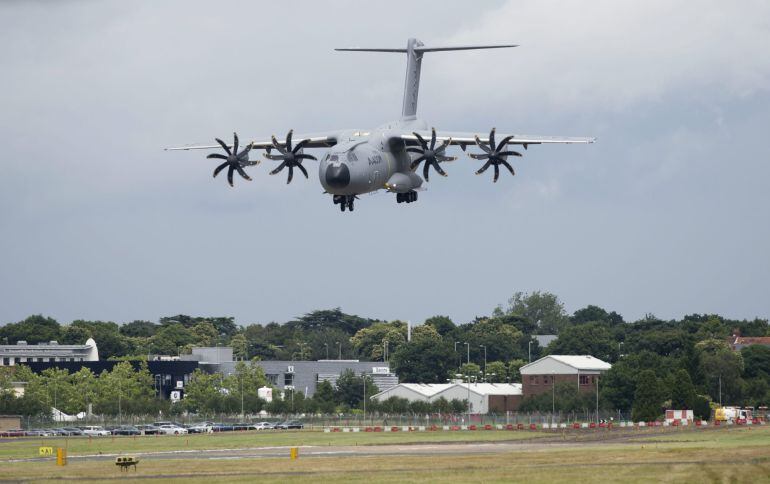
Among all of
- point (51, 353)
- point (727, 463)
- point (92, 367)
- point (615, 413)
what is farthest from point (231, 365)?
point (727, 463)

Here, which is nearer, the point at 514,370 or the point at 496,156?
the point at 496,156

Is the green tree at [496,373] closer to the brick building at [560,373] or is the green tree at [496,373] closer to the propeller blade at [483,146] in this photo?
the brick building at [560,373]

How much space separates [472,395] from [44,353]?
72.2 meters

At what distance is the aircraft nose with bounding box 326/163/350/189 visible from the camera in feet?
230

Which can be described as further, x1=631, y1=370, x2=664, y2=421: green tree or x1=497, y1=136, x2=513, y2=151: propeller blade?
x1=631, y1=370, x2=664, y2=421: green tree

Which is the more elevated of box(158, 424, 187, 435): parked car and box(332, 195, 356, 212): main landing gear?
box(332, 195, 356, 212): main landing gear

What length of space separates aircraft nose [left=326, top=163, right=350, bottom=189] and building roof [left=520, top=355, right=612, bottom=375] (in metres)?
91.1

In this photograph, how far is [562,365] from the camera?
15762cm

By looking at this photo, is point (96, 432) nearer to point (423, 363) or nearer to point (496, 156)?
point (496, 156)

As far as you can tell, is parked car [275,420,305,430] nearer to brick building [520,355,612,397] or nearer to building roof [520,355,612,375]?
brick building [520,355,612,397]

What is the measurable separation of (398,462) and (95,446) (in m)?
36.2

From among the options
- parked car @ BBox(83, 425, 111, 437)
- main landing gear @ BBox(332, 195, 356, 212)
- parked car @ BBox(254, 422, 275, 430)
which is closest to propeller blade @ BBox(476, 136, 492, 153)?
main landing gear @ BBox(332, 195, 356, 212)

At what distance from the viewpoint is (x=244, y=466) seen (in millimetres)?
70500

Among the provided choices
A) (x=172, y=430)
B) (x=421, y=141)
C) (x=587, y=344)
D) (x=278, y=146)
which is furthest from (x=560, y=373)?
(x=278, y=146)
